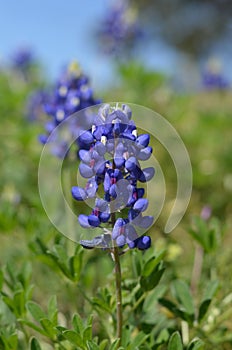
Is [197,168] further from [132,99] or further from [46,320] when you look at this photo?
[46,320]

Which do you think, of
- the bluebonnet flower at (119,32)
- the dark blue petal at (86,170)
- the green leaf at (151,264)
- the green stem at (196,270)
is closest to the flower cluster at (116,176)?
the dark blue petal at (86,170)

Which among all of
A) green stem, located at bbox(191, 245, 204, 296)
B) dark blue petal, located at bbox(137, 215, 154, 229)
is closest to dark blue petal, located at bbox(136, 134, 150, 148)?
dark blue petal, located at bbox(137, 215, 154, 229)

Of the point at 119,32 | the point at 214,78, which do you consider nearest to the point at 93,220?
the point at 119,32

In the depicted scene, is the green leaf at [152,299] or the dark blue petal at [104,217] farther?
the green leaf at [152,299]

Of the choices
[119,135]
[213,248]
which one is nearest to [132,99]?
[213,248]

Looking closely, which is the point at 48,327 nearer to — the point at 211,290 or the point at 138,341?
the point at 138,341

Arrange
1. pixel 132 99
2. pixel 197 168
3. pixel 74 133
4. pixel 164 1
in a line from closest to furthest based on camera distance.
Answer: pixel 74 133 < pixel 197 168 < pixel 132 99 < pixel 164 1

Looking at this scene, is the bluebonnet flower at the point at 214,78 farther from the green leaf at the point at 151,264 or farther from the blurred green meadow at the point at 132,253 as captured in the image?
the green leaf at the point at 151,264

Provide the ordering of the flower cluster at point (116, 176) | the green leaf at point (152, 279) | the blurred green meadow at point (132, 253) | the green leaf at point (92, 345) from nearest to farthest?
1. the green leaf at point (92, 345)
2. the flower cluster at point (116, 176)
3. the green leaf at point (152, 279)
4. the blurred green meadow at point (132, 253)
